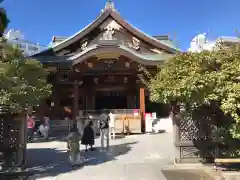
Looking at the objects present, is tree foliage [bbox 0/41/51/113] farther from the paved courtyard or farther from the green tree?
the green tree

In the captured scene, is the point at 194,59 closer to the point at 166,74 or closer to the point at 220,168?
the point at 166,74

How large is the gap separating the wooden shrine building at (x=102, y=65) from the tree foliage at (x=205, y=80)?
1141 centimetres

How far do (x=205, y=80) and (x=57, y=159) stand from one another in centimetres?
695

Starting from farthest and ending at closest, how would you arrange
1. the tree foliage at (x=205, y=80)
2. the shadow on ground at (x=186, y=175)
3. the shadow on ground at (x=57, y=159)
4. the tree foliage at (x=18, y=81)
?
1. the shadow on ground at (x=57, y=159)
2. the shadow on ground at (x=186, y=175)
3. the tree foliage at (x=18, y=81)
4. the tree foliage at (x=205, y=80)

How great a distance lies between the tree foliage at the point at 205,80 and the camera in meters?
8.22

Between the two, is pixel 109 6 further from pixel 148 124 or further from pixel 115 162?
pixel 115 162

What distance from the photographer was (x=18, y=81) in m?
10.0

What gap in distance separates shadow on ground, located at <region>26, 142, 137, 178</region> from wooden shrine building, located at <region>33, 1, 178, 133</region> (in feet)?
22.6

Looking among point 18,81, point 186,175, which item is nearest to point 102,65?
point 18,81

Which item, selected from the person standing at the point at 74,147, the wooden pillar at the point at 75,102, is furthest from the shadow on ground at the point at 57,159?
the wooden pillar at the point at 75,102

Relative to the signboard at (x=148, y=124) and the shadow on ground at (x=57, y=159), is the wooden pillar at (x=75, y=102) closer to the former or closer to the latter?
the signboard at (x=148, y=124)

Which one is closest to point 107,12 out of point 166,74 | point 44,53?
point 44,53

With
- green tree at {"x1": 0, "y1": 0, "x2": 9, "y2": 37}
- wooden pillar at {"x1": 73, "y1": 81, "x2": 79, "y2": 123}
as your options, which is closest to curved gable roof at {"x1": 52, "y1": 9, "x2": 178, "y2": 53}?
wooden pillar at {"x1": 73, "y1": 81, "x2": 79, "y2": 123}

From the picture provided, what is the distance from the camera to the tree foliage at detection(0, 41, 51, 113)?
902cm
